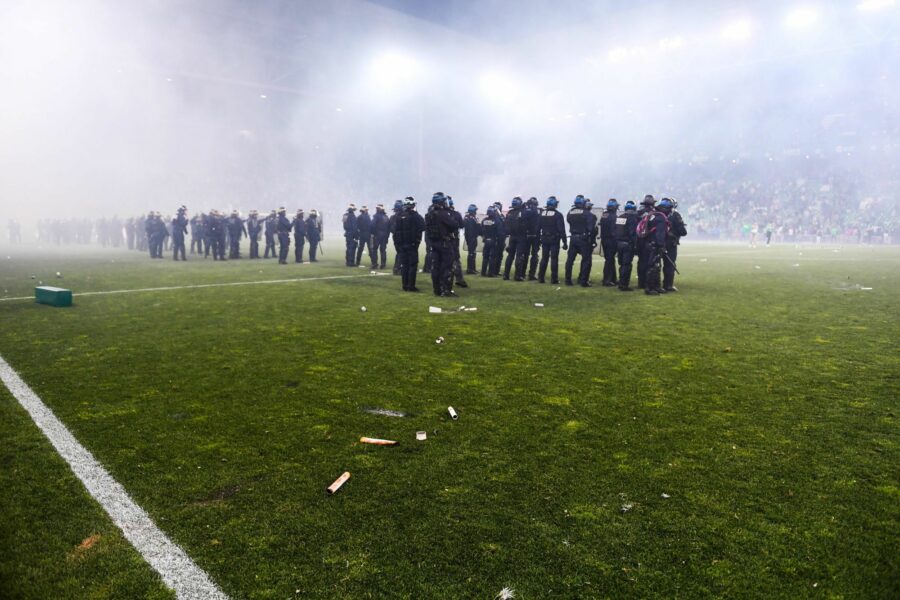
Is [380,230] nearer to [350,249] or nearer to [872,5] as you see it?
[350,249]

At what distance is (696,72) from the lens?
191 feet

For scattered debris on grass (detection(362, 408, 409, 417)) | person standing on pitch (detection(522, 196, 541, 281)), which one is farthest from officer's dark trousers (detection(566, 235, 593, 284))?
scattered debris on grass (detection(362, 408, 409, 417))

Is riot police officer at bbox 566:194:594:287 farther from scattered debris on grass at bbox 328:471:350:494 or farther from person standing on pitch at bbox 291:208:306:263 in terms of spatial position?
person standing on pitch at bbox 291:208:306:263

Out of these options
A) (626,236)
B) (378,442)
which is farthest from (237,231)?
(378,442)

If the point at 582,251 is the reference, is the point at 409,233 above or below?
above

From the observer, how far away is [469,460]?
338cm

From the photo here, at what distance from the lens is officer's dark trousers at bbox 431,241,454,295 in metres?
10.4

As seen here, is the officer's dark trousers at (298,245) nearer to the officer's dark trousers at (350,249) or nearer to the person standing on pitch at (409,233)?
the officer's dark trousers at (350,249)

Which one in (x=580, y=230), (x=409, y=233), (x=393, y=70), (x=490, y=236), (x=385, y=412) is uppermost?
(x=393, y=70)

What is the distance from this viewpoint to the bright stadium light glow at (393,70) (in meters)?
60.9

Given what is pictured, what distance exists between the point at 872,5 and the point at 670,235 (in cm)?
5494

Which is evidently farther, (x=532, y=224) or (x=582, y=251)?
(x=532, y=224)

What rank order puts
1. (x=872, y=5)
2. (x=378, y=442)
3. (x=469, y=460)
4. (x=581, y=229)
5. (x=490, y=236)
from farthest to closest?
(x=872, y=5), (x=490, y=236), (x=581, y=229), (x=378, y=442), (x=469, y=460)

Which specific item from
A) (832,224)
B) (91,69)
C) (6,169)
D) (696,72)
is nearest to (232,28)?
(91,69)
